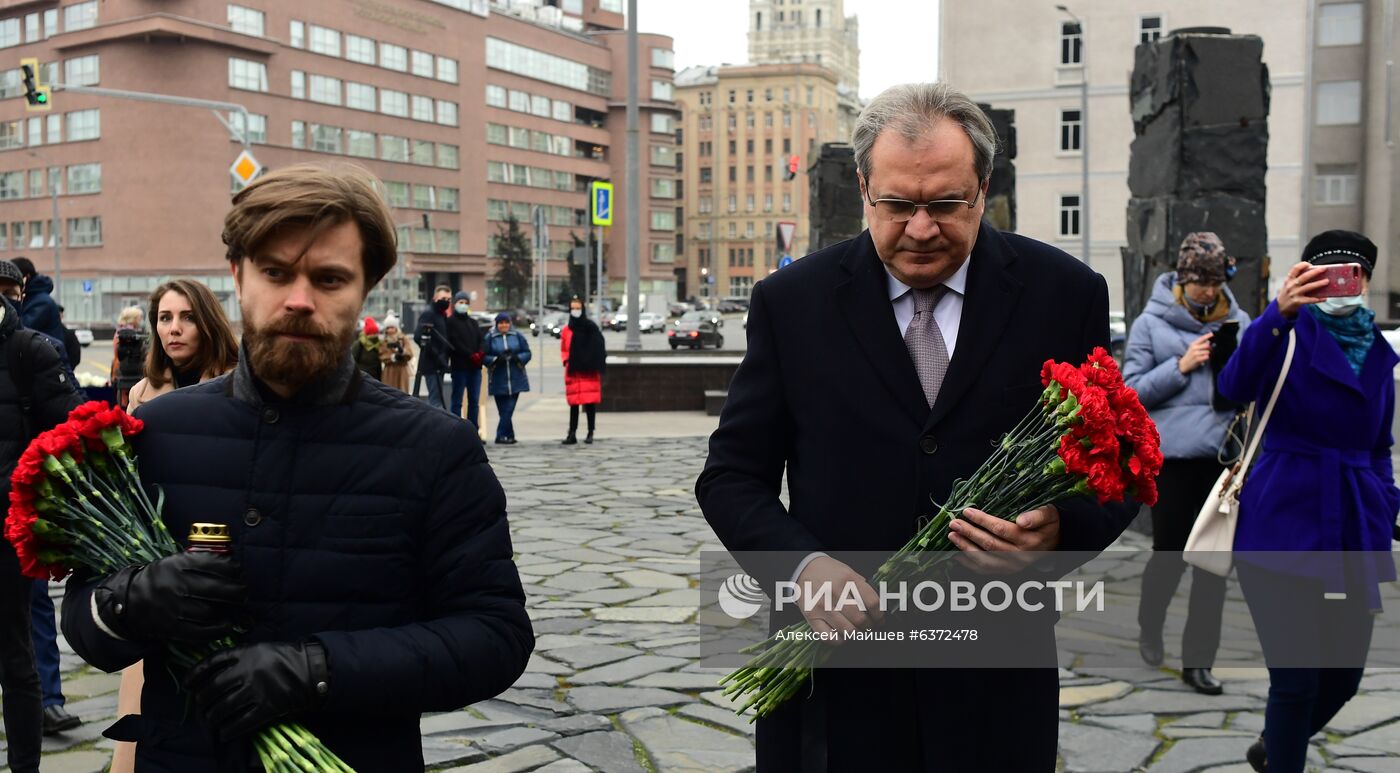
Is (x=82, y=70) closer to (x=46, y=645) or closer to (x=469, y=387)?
(x=469, y=387)

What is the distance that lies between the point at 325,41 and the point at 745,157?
78566 millimetres

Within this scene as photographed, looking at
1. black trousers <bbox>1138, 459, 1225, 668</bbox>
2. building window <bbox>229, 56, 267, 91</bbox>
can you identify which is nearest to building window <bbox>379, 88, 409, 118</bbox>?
building window <bbox>229, 56, 267, 91</bbox>

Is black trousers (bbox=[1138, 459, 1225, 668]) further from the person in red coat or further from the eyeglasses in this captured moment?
the person in red coat

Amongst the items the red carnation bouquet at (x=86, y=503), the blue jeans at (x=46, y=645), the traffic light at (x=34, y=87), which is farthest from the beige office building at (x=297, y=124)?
the red carnation bouquet at (x=86, y=503)

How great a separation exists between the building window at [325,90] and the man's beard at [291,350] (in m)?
82.5

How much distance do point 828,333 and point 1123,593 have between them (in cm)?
576

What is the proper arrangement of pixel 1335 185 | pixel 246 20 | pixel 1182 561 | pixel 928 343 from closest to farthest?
1. pixel 928 343
2. pixel 1182 561
3. pixel 1335 185
4. pixel 246 20

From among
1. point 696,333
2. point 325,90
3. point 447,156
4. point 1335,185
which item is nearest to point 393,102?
point 325,90

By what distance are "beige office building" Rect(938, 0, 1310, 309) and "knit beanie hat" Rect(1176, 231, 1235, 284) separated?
144ft

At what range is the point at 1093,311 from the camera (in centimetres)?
276

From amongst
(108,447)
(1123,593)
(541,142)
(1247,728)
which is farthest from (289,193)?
(541,142)

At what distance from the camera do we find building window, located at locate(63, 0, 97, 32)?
73.5 metres

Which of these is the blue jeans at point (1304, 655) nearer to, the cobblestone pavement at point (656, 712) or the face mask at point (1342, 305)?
the cobblestone pavement at point (656, 712)

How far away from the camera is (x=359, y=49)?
83625 mm
